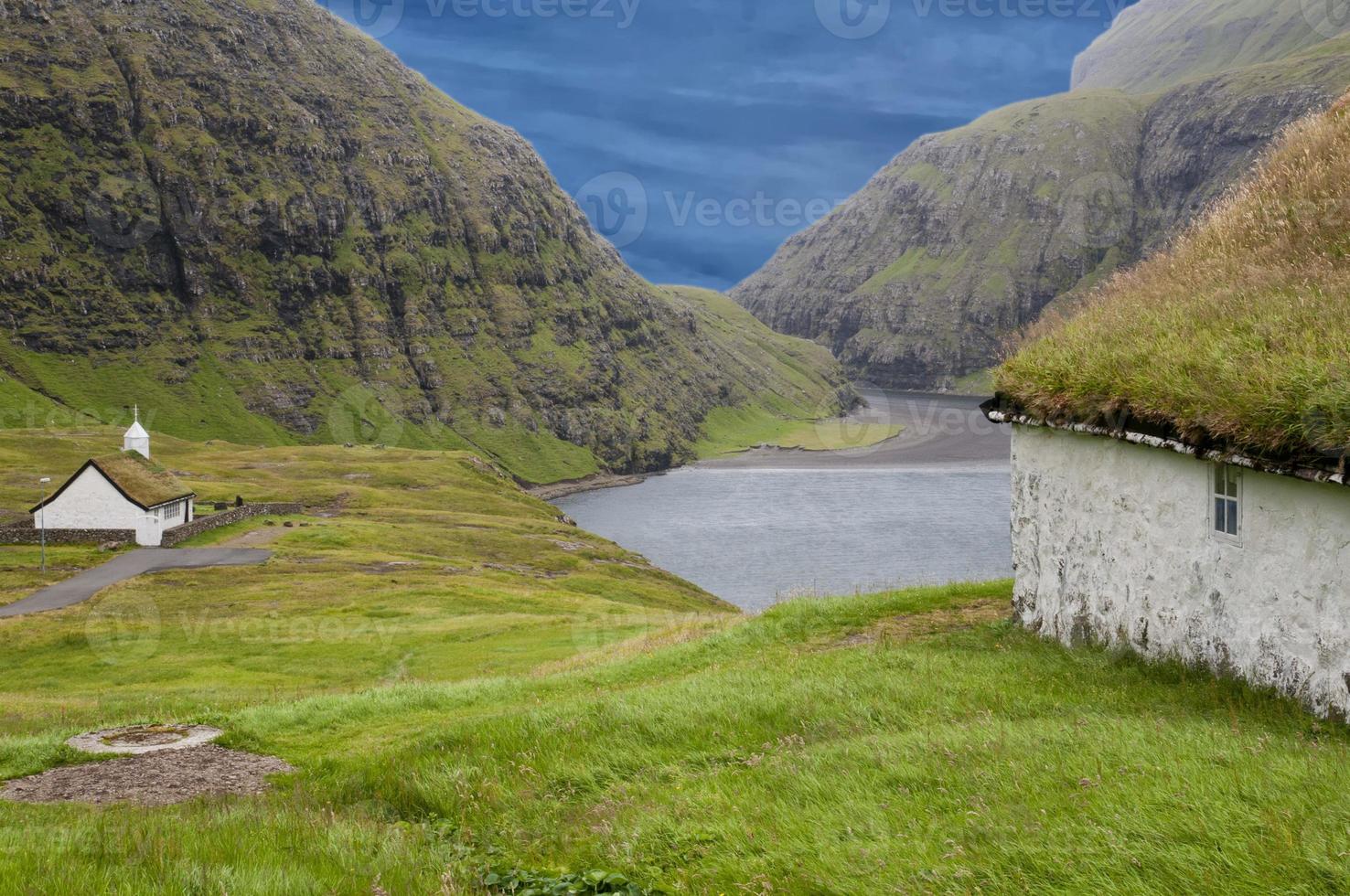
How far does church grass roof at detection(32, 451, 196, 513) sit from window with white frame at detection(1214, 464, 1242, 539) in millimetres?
88404

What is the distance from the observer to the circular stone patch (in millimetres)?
17703

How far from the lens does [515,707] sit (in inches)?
730

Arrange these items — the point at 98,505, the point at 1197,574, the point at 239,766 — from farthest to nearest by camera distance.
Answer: the point at 98,505 → the point at 239,766 → the point at 1197,574

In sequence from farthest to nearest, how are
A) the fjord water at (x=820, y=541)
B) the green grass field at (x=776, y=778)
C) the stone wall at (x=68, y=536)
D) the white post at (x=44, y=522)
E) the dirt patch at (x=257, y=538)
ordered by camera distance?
the fjord water at (x=820, y=541) < the dirt patch at (x=257, y=538) < the stone wall at (x=68, y=536) < the white post at (x=44, y=522) < the green grass field at (x=776, y=778)

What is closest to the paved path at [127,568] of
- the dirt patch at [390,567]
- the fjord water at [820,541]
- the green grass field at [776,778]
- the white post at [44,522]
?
the white post at [44,522]

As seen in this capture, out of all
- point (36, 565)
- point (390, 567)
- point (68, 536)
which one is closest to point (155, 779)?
point (390, 567)

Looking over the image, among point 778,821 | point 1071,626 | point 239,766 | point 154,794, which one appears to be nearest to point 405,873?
point 778,821

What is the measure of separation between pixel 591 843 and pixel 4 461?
133 meters

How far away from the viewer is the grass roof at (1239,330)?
42.9ft

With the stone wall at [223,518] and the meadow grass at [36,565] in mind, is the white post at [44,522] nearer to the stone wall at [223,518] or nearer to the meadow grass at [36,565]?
the meadow grass at [36,565]

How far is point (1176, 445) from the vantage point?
1491 cm

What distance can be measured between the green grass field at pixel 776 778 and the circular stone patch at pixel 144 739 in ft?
1.91

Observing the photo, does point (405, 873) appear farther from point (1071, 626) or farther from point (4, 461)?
point (4, 461)

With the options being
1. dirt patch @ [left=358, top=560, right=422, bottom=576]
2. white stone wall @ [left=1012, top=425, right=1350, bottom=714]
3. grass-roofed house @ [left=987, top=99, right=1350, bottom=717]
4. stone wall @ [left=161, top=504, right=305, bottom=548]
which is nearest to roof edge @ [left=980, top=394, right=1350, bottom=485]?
grass-roofed house @ [left=987, top=99, right=1350, bottom=717]
